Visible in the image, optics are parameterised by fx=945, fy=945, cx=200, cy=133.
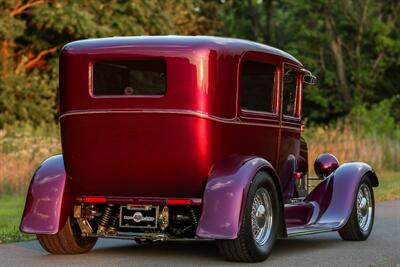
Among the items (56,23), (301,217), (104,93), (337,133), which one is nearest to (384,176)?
(337,133)

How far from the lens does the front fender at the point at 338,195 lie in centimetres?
1023

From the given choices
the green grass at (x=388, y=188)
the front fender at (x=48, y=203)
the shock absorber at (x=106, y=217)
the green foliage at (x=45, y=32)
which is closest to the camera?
the front fender at (x=48, y=203)

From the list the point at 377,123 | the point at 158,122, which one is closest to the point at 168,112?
the point at 158,122

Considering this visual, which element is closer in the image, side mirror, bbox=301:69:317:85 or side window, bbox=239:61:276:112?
side window, bbox=239:61:276:112

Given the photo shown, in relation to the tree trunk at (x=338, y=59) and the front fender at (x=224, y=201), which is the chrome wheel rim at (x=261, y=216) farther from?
the tree trunk at (x=338, y=59)

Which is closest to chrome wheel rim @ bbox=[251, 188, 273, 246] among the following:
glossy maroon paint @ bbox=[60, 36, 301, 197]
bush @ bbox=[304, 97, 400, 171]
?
glossy maroon paint @ bbox=[60, 36, 301, 197]

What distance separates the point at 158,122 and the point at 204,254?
64.2 inches

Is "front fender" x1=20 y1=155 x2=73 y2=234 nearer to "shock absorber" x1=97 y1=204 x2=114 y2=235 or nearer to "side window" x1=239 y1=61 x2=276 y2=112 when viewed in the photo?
"shock absorber" x1=97 y1=204 x2=114 y2=235

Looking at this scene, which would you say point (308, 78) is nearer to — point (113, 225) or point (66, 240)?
point (113, 225)

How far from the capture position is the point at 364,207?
11.0m

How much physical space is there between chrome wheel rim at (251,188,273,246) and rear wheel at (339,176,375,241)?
1810 millimetres

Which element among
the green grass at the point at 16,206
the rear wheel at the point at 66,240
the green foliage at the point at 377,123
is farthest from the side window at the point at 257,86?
the green foliage at the point at 377,123

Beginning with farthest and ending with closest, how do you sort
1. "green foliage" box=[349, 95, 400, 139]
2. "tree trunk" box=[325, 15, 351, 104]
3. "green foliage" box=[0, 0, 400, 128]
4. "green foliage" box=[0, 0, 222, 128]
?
"tree trunk" box=[325, 15, 351, 104], "green foliage" box=[349, 95, 400, 139], "green foliage" box=[0, 0, 400, 128], "green foliage" box=[0, 0, 222, 128]

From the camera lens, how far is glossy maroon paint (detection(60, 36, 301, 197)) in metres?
8.69
